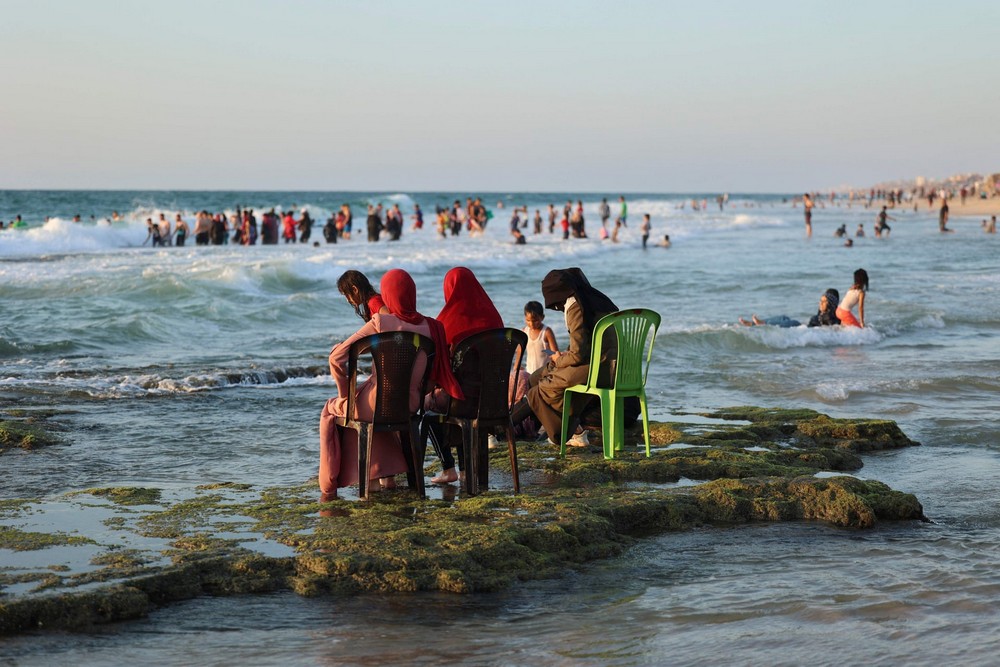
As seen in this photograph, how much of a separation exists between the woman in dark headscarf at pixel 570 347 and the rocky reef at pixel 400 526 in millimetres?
315

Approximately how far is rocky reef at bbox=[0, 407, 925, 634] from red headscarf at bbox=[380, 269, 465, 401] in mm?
668

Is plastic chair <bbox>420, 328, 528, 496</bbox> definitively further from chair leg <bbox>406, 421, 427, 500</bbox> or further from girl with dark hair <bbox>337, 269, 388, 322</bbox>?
girl with dark hair <bbox>337, 269, 388, 322</bbox>

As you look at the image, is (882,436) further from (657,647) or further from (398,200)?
(398,200)

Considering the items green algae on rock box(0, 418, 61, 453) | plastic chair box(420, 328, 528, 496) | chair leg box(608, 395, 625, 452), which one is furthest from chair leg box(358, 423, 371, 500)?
green algae on rock box(0, 418, 61, 453)

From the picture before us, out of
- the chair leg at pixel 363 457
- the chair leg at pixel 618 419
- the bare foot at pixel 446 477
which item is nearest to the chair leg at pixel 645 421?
the chair leg at pixel 618 419

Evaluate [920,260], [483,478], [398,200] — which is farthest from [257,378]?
[398,200]

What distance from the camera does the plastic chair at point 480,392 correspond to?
6332 mm

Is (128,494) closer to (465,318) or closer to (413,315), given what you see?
(413,315)

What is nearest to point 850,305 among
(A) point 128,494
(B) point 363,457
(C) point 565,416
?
(C) point 565,416

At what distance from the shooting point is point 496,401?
6445mm

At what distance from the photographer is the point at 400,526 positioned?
17.9ft

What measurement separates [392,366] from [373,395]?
0.24 meters

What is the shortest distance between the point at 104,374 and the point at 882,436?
322 inches

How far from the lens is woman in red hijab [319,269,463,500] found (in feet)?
19.9
